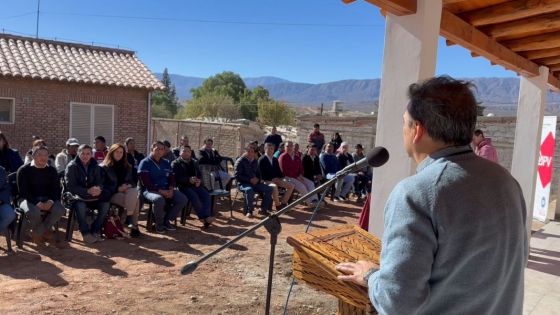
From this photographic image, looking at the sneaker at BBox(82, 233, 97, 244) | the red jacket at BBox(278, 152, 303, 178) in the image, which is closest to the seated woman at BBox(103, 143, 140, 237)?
the sneaker at BBox(82, 233, 97, 244)

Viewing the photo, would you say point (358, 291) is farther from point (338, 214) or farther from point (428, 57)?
point (338, 214)

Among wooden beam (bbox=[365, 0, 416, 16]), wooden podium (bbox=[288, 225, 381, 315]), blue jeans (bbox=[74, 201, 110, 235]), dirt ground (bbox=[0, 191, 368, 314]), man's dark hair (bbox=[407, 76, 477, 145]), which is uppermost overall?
wooden beam (bbox=[365, 0, 416, 16])

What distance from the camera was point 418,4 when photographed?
117 inches

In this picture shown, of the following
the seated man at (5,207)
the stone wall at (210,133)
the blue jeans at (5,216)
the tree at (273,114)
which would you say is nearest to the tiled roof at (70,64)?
the stone wall at (210,133)

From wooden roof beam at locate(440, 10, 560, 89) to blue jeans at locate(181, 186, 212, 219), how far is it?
15.8 ft

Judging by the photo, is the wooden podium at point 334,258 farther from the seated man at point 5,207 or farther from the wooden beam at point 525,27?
the seated man at point 5,207

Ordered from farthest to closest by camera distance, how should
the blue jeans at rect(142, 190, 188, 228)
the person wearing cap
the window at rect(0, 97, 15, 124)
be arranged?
1. the window at rect(0, 97, 15, 124)
2. the person wearing cap
3. the blue jeans at rect(142, 190, 188, 228)

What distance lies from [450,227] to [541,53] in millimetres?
4944

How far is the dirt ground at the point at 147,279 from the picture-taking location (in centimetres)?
432

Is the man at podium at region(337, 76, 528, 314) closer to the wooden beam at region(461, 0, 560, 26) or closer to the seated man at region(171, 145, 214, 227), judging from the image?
the wooden beam at region(461, 0, 560, 26)

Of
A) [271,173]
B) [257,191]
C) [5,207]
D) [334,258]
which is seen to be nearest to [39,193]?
[5,207]

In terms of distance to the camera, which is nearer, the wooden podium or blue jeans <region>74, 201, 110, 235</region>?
the wooden podium

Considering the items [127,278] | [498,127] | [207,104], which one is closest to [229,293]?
[127,278]

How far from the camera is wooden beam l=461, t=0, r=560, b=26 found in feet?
11.2
